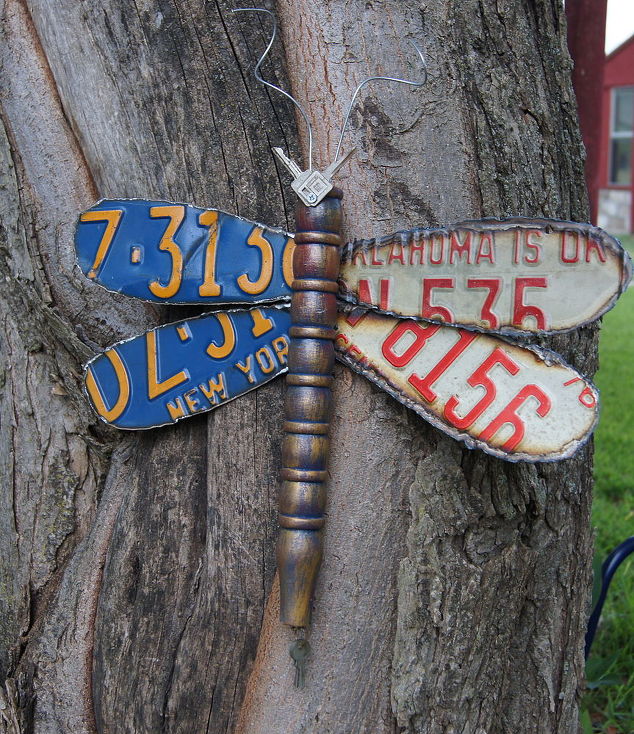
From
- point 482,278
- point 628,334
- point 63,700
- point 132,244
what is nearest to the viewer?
point 482,278

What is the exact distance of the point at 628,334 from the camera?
6781 millimetres

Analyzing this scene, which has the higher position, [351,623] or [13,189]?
[13,189]

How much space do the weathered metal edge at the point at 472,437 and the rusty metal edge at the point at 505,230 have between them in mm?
25

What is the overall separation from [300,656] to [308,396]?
17.0 inches

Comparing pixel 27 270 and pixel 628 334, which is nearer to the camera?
pixel 27 270

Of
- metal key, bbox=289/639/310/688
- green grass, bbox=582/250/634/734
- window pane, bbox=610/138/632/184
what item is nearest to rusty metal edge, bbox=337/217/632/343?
metal key, bbox=289/639/310/688

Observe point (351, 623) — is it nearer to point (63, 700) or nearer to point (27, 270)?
point (63, 700)

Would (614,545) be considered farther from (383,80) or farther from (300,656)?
(383,80)

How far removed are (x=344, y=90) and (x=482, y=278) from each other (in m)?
0.39

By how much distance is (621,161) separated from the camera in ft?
56.6

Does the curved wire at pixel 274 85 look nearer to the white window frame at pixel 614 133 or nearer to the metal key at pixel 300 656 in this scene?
the metal key at pixel 300 656

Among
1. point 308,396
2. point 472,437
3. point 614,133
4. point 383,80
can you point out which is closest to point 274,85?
point 383,80

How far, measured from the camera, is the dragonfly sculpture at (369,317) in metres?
1.20

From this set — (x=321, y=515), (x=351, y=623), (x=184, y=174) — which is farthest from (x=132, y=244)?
(x=351, y=623)
